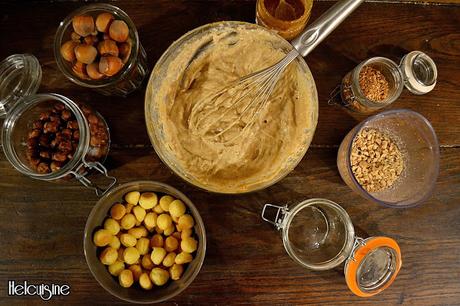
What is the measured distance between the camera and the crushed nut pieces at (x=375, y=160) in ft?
2.79

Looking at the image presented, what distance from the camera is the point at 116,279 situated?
799 millimetres

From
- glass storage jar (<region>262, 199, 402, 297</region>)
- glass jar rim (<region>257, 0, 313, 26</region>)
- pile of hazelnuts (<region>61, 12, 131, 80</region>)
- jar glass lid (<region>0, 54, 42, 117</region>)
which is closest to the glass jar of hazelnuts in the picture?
pile of hazelnuts (<region>61, 12, 131, 80</region>)

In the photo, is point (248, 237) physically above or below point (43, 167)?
below

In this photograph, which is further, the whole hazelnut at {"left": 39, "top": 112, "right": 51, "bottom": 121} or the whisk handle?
the whole hazelnut at {"left": 39, "top": 112, "right": 51, "bottom": 121}

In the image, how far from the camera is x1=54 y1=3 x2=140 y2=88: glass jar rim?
75cm

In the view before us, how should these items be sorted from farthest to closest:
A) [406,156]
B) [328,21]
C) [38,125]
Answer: [406,156]
[38,125]
[328,21]

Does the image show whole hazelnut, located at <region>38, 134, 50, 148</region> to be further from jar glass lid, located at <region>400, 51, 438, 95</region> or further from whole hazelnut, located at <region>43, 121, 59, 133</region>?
jar glass lid, located at <region>400, 51, 438, 95</region>

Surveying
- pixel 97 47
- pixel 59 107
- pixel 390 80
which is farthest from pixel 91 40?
pixel 390 80

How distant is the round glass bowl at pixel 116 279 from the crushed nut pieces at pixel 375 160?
333 millimetres

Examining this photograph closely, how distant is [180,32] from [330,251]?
0.54 metres

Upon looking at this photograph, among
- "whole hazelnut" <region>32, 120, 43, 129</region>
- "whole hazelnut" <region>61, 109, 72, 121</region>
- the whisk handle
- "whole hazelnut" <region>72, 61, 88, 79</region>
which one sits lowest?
"whole hazelnut" <region>32, 120, 43, 129</region>

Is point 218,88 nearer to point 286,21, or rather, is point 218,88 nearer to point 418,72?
point 286,21

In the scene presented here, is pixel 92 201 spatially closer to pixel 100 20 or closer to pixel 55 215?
pixel 55 215

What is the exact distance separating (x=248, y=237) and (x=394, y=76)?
1.43 ft
